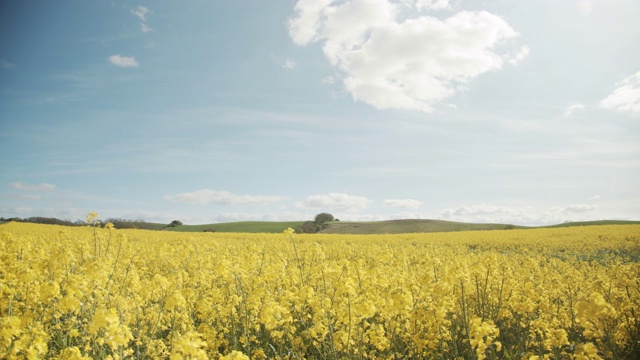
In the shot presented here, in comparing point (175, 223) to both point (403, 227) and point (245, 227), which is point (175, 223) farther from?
point (403, 227)

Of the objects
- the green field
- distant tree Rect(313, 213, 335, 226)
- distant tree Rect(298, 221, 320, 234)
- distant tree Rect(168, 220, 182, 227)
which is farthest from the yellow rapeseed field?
distant tree Rect(168, 220, 182, 227)

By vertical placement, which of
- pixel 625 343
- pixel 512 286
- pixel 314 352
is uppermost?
pixel 512 286

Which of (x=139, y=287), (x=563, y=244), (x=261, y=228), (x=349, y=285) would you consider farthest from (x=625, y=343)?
(x=261, y=228)

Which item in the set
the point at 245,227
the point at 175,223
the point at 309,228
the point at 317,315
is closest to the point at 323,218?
the point at 309,228

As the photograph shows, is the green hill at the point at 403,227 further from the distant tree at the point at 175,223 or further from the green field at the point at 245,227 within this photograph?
the distant tree at the point at 175,223

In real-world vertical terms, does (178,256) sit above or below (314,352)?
above

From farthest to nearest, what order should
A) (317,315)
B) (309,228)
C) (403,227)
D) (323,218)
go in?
(323,218) < (309,228) < (403,227) < (317,315)

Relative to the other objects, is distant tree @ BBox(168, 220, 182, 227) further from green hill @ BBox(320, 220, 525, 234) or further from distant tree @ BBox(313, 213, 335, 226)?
green hill @ BBox(320, 220, 525, 234)

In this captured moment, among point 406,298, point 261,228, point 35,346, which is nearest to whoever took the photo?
point 35,346

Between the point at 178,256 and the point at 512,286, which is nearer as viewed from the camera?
the point at 512,286

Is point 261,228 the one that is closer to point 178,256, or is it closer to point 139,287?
point 178,256

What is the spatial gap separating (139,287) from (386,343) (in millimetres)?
4488

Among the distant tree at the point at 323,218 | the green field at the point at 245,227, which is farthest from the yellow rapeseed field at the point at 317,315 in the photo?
the distant tree at the point at 323,218

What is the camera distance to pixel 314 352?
5953mm
